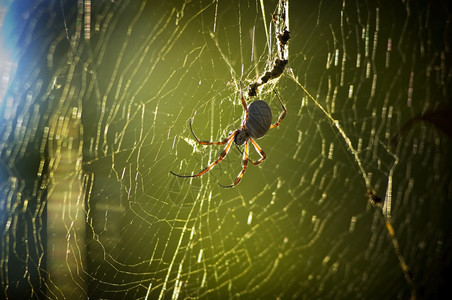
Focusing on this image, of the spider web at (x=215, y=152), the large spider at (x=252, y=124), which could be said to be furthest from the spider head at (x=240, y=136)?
the spider web at (x=215, y=152)

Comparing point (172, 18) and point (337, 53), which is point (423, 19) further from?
point (172, 18)

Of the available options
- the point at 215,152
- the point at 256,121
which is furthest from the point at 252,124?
the point at 215,152

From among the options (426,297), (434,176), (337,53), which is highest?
(337,53)

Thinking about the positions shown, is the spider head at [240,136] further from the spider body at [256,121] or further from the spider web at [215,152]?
the spider web at [215,152]

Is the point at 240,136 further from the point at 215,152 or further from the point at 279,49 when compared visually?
the point at 279,49

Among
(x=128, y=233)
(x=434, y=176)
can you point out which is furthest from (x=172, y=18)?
(x=434, y=176)
